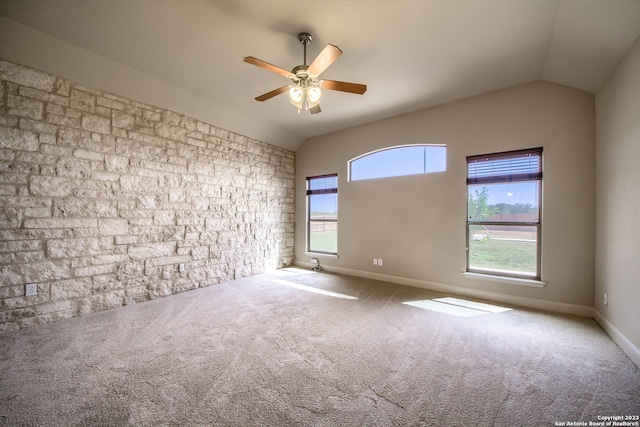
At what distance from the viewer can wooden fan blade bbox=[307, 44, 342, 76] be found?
1987mm

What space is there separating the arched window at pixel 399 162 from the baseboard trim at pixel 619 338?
2475 millimetres

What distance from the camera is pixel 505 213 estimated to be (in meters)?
3.46

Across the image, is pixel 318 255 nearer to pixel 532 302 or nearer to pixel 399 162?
pixel 399 162

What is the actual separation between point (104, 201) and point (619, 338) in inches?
226

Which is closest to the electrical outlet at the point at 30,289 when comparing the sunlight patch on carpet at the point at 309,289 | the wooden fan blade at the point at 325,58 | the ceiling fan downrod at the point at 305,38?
the sunlight patch on carpet at the point at 309,289

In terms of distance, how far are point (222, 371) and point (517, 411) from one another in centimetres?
202

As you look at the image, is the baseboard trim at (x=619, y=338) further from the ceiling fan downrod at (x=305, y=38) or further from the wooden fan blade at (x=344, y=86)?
the ceiling fan downrod at (x=305, y=38)

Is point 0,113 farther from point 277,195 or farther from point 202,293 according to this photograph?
point 277,195

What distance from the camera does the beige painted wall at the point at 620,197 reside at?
81.5 inches

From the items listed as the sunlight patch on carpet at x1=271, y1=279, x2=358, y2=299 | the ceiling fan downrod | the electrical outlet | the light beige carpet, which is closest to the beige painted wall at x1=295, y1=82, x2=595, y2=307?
the light beige carpet

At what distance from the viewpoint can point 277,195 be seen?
5.54 meters

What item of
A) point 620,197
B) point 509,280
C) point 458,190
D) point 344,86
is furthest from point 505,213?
point 344,86

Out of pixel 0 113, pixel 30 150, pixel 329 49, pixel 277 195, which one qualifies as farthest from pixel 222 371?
pixel 277 195

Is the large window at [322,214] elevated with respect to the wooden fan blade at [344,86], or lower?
lower
